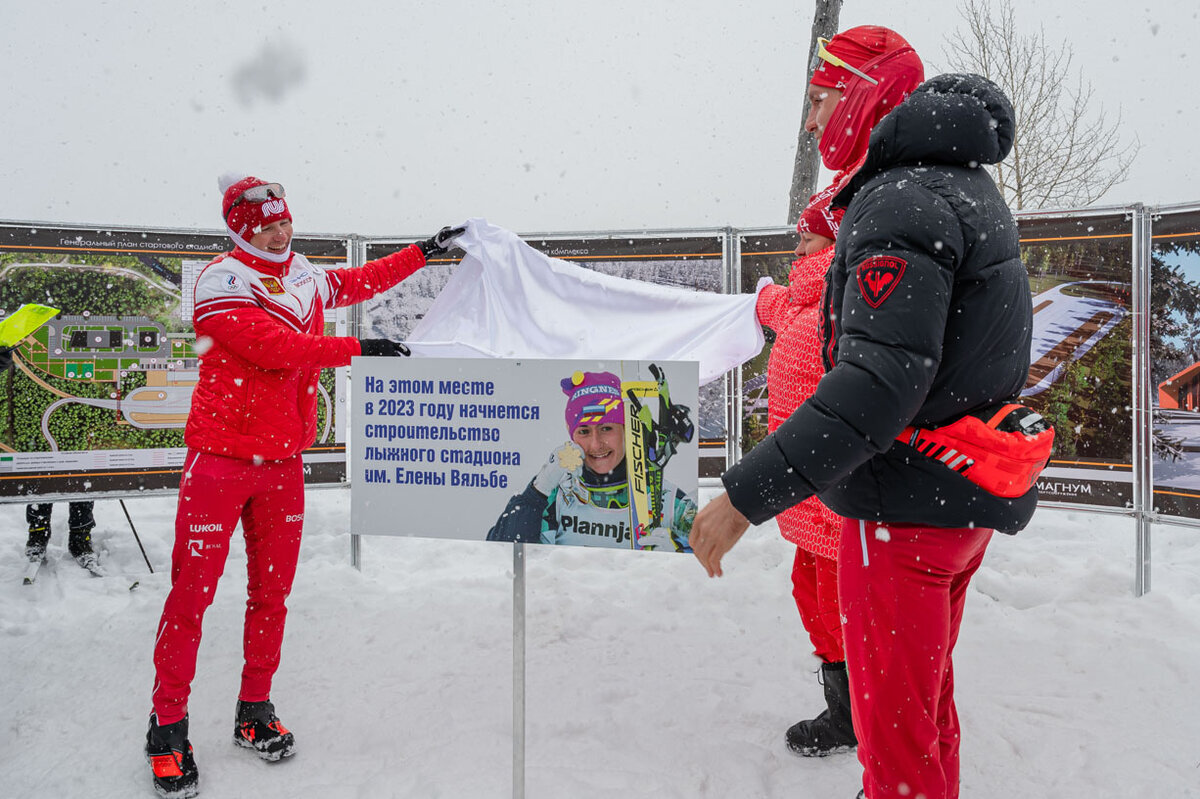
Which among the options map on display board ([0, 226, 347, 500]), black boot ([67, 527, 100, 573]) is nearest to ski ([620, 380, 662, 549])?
map on display board ([0, 226, 347, 500])

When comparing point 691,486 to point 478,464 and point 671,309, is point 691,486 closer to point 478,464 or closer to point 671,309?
point 478,464

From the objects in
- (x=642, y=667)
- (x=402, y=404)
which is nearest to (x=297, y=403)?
(x=402, y=404)

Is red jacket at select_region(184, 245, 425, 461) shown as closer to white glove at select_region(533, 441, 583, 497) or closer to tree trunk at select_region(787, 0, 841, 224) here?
white glove at select_region(533, 441, 583, 497)

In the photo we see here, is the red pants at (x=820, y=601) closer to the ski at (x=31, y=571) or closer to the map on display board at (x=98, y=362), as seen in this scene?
the map on display board at (x=98, y=362)

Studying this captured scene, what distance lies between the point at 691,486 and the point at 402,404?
1056 mm

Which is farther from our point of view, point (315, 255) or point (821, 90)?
point (315, 255)

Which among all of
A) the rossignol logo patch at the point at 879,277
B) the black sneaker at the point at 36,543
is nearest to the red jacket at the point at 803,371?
the rossignol logo patch at the point at 879,277

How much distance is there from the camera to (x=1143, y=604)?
16.1 feet

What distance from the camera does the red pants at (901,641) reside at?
1771 millimetres

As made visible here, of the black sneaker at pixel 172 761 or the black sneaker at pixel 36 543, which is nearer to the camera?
the black sneaker at pixel 172 761

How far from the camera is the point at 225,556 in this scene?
3.31m

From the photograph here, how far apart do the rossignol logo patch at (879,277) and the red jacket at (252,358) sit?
2228mm

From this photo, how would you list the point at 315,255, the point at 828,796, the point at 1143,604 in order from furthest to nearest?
the point at 315,255
the point at 1143,604
the point at 828,796

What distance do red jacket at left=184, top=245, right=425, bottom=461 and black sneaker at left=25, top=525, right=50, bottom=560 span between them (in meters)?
3.41
